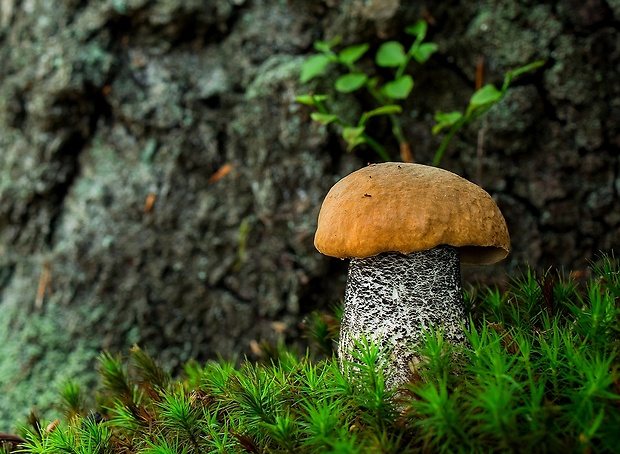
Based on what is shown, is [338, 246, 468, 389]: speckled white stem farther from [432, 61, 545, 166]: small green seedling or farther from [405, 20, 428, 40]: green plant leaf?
[405, 20, 428, 40]: green plant leaf

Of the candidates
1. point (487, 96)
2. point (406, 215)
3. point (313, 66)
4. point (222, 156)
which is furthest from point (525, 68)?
point (222, 156)

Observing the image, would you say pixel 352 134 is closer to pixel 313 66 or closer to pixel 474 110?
pixel 313 66

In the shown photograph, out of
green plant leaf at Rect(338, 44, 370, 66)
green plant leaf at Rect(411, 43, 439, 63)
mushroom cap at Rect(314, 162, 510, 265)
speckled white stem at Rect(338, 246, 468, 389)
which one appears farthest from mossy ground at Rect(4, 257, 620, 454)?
green plant leaf at Rect(338, 44, 370, 66)

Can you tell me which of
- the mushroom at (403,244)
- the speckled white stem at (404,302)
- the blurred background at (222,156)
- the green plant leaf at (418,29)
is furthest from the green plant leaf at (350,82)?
the speckled white stem at (404,302)

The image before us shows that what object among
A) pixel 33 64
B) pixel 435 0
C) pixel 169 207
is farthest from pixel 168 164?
pixel 435 0

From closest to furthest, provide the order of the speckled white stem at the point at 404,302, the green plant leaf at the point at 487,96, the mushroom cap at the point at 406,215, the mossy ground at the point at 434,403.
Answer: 1. the mossy ground at the point at 434,403
2. the mushroom cap at the point at 406,215
3. the speckled white stem at the point at 404,302
4. the green plant leaf at the point at 487,96

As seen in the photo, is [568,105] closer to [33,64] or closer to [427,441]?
[427,441]

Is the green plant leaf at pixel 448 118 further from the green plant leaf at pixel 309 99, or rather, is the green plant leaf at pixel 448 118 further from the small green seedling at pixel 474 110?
the green plant leaf at pixel 309 99
